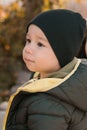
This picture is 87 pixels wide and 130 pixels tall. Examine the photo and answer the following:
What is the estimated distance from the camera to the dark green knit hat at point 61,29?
2.04m

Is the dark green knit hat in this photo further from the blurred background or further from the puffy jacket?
the blurred background

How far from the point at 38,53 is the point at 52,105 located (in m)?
0.26

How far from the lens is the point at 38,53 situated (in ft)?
6.74

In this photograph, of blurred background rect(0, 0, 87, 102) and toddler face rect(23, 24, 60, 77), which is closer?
toddler face rect(23, 24, 60, 77)

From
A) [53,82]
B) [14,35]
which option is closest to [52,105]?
[53,82]

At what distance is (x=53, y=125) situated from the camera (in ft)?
6.43

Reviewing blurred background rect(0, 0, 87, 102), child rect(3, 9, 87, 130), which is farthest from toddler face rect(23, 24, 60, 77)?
blurred background rect(0, 0, 87, 102)

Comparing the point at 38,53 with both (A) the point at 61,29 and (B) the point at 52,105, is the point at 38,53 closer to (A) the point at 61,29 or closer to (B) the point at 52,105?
(A) the point at 61,29

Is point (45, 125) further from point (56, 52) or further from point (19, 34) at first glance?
point (19, 34)

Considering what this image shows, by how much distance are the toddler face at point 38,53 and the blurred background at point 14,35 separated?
377cm

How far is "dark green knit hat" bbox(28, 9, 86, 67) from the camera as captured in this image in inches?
80.5

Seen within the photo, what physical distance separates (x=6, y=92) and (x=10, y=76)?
667 millimetres

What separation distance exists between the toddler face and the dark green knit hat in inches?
0.9

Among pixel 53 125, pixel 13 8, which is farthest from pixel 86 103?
pixel 13 8
